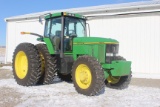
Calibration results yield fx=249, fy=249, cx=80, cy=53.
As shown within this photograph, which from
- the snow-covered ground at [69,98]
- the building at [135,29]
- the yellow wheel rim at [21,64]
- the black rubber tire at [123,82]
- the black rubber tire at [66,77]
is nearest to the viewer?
the snow-covered ground at [69,98]

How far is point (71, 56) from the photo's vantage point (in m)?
7.50

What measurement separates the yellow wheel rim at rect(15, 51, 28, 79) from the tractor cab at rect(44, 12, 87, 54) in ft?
3.28

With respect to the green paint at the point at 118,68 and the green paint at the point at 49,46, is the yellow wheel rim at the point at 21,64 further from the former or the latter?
the green paint at the point at 118,68

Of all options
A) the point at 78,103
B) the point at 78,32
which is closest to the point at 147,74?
the point at 78,32

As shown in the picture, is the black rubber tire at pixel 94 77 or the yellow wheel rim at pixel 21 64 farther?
the yellow wheel rim at pixel 21 64

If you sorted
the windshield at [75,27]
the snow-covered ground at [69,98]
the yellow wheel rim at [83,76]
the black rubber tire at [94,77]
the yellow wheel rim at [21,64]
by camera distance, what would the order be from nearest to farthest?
the snow-covered ground at [69,98], the black rubber tire at [94,77], the yellow wheel rim at [83,76], the windshield at [75,27], the yellow wheel rim at [21,64]

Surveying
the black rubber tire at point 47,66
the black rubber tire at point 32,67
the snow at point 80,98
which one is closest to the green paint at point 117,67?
the snow at point 80,98

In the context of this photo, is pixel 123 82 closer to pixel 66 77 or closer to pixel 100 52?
pixel 100 52

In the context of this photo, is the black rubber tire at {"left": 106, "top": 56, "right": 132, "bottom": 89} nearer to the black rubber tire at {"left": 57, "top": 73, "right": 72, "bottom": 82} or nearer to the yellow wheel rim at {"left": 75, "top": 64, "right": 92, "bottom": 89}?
the yellow wheel rim at {"left": 75, "top": 64, "right": 92, "bottom": 89}

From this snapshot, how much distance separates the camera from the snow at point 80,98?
5.51 metres

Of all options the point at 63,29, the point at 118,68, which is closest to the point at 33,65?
the point at 63,29

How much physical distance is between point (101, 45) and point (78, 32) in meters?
1.42

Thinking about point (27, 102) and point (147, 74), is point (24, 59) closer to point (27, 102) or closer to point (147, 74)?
point (27, 102)

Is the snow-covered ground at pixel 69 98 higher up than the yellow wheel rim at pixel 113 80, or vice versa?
the yellow wheel rim at pixel 113 80
